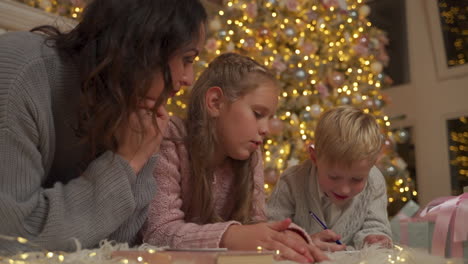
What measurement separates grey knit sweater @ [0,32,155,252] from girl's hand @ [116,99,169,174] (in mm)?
33

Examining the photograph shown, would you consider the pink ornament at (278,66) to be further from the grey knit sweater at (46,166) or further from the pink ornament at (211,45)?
the grey knit sweater at (46,166)

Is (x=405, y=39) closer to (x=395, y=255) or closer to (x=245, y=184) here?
(x=245, y=184)

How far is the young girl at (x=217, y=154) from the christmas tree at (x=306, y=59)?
4.12ft

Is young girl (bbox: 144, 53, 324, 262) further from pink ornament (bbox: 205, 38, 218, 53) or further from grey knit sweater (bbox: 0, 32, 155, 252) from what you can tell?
pink ornament (bbox: 205, 38, 218, 53)

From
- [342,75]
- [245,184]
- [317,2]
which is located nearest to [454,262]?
[245,184]

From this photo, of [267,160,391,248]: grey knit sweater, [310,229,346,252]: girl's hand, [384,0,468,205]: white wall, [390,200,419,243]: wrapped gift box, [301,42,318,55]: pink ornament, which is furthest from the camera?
[384,0,468,205]: white wall

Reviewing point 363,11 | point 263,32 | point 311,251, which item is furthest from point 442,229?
point 363,11

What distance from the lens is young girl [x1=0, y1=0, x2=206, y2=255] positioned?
86 cm

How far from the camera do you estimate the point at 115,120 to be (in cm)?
93

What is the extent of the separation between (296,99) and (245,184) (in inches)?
65.1

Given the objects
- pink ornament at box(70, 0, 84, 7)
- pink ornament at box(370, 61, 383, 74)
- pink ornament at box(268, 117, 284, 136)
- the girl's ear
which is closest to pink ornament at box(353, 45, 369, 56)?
pink ornament at box(370, 61, 383, 74)

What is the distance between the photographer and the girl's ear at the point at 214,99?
134 centimetres

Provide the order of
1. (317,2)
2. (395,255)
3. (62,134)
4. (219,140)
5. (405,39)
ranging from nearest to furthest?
(395,255)
(62,134)
(219,140)
(317,2)
(405,39)

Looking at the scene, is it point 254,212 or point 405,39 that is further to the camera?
point 405,39
